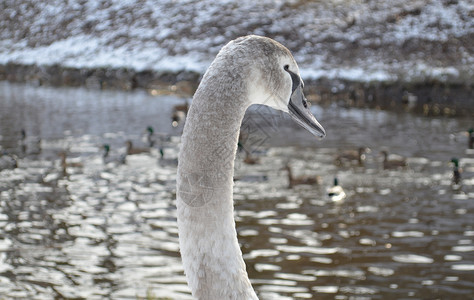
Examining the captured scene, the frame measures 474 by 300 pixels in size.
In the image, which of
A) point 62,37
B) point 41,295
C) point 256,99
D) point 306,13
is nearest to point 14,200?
point 41,295

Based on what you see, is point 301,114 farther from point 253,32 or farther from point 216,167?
point 253,32

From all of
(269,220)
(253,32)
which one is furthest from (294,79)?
(253,32)

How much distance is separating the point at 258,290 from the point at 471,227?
439 cm

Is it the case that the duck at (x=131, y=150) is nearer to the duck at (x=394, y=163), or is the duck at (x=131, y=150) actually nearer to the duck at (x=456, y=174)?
the duck at (x=394, y=163)

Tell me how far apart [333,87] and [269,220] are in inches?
759

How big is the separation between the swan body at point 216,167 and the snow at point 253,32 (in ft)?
95.2

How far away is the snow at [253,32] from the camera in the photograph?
108ft

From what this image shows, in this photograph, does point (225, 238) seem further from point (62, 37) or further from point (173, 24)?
point (62, 37)

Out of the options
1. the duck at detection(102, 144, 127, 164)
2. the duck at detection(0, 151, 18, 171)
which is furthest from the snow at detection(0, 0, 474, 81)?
the duck at detection(0, 151, 18, 171)

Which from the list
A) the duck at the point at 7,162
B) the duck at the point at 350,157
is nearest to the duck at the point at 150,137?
the duck at the point at 7,162

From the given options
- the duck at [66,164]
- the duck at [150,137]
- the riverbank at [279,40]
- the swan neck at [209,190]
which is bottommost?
the duck at [66,164]

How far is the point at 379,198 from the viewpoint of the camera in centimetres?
1435

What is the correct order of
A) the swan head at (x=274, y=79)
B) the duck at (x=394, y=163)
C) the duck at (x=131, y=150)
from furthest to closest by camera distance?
the duck at (x=131, y=150) → the duck at (x=394, y=163) → the swan head at (x=274, y=79)

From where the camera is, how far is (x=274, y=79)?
2.76 meters
